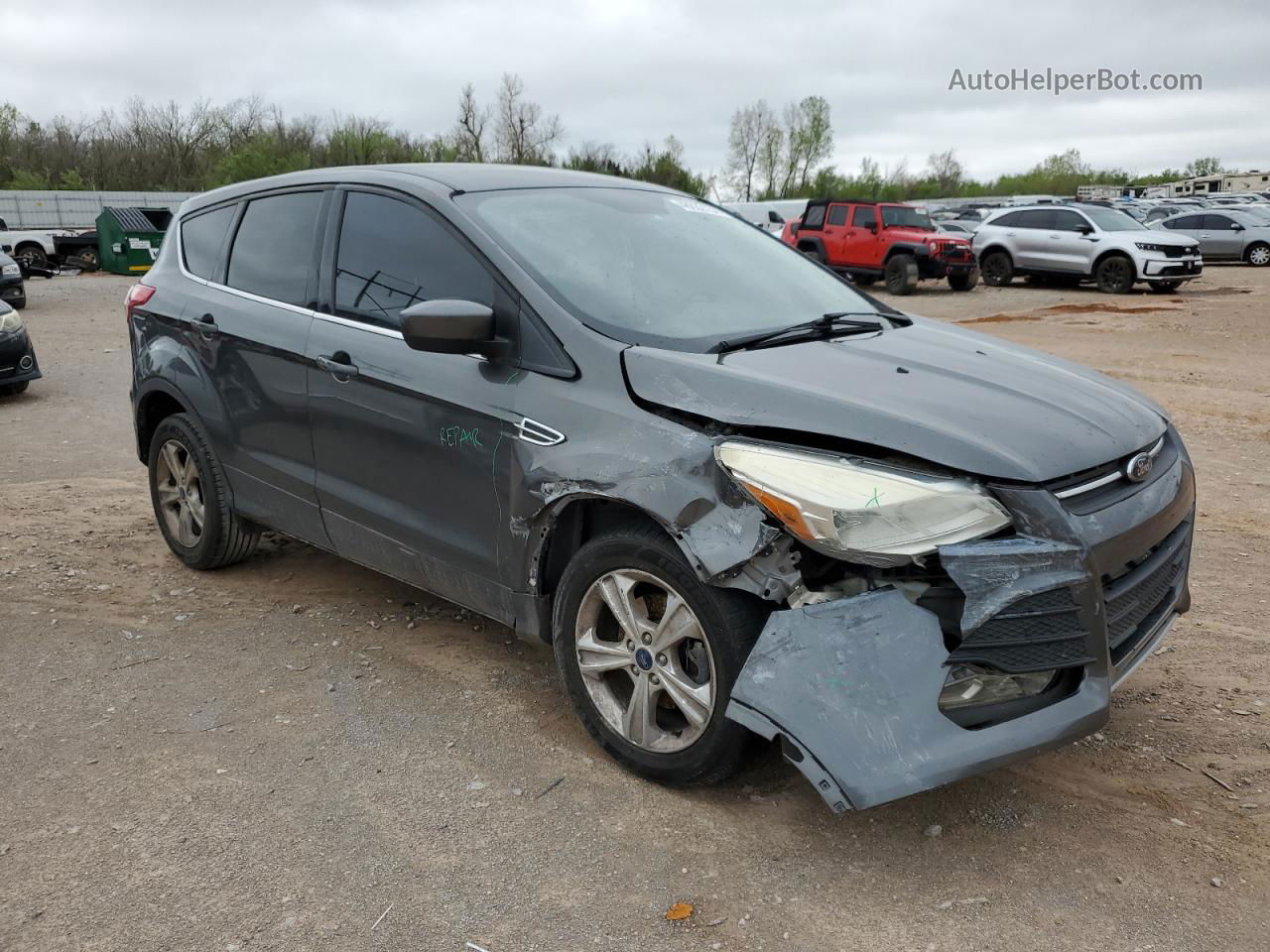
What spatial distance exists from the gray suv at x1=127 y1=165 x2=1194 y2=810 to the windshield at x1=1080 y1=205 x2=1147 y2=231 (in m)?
19.2

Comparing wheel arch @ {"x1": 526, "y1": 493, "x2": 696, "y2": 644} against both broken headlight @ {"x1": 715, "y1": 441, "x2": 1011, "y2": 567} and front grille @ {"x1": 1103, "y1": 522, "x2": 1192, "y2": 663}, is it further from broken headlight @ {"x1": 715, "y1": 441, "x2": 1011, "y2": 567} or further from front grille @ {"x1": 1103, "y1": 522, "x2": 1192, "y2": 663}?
front grille @ {"x1": 1103, "y1": 522, "x2": 1192, "y2": 663}

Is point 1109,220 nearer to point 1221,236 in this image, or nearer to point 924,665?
point 1221,236

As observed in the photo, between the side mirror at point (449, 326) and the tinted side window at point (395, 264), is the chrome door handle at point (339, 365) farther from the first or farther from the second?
the side mirror at point (449, 326)

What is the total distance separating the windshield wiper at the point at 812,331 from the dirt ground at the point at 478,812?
1.31 metres

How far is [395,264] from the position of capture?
12.6 feet

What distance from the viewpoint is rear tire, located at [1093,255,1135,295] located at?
20.7 meters

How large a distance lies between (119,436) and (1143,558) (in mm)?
7654

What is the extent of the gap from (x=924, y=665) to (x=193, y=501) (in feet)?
12.0

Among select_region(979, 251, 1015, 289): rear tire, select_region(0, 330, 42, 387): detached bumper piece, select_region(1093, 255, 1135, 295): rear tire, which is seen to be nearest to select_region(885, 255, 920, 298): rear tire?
select_region(979, 251, 1015, 289): rear tire

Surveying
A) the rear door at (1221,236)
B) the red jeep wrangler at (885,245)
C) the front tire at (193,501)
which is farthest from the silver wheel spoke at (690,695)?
the rear door at (1221,236)

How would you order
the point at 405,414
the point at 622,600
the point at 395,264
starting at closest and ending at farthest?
the point at 622,600, the point at 405,414, the point at 395,264

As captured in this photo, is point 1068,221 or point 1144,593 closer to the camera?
point 1144,593

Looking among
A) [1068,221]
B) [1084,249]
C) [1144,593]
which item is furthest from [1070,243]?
[1144,593]

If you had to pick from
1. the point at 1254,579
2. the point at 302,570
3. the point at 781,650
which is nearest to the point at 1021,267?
the point at 1254,579
